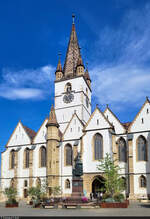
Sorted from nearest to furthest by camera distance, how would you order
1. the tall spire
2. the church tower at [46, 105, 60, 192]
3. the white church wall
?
the white church wall → the church tower at [46, 105, 60, 192] → the tall spire

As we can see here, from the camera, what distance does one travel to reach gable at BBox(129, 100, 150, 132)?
41.9 metres

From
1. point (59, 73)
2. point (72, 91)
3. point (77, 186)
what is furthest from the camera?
point (59, 73)

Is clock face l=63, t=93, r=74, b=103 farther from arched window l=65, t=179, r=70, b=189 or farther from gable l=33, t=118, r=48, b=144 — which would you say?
arched window l=65, t=179, r=70, b=189

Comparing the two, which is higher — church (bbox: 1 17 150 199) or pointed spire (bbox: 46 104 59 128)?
pointed spire (bbox: 46 104 59 128)

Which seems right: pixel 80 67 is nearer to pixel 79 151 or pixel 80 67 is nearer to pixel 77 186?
pixel 79 151

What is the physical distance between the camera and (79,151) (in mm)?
45156

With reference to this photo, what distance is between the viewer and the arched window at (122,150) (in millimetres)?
42541

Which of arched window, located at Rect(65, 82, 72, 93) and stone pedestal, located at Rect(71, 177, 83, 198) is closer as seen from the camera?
stone pedestal, located at Rect(71, 177, 83, 198)

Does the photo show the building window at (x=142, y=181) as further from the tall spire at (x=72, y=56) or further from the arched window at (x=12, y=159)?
the tall spire at (x=72, y=56)

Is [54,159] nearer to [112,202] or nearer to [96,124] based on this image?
[96,124]

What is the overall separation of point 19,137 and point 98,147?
61.3 feet

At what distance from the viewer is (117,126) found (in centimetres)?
4466

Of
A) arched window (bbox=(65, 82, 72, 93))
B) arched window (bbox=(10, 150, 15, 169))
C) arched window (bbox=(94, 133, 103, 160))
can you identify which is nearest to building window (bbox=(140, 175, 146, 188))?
arched window (bbox=(94, 133, 103, 160))

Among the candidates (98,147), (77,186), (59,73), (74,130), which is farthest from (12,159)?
(77,186)
